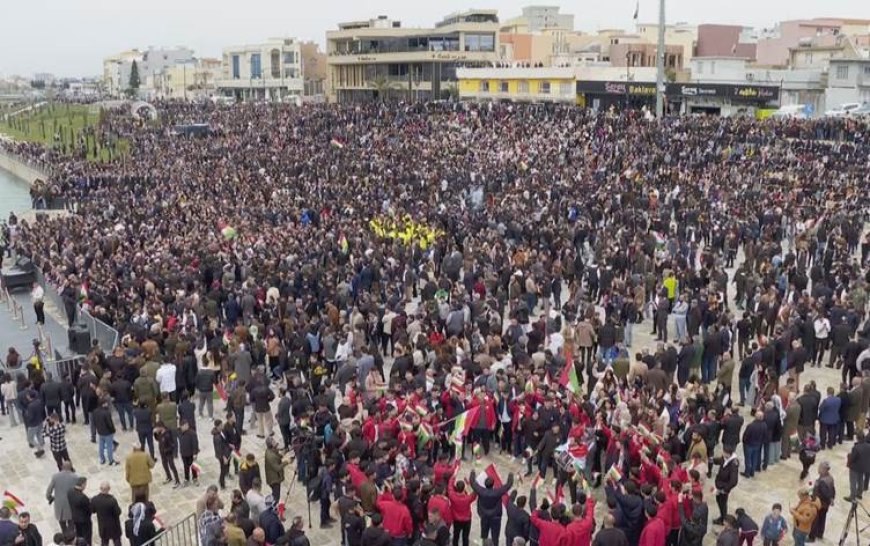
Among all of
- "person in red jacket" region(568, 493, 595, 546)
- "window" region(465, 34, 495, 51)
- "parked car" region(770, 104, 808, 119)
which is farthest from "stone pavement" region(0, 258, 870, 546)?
"window" region(465, 34, 495, 51)

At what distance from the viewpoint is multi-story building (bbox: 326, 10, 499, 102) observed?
69.7 m

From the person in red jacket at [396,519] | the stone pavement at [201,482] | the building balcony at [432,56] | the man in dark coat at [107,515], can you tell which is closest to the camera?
the person in red jacket at [396,519]

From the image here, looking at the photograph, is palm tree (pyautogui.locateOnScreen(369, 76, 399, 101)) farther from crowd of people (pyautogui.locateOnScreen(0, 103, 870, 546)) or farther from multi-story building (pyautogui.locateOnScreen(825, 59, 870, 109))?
crowd of people (pyautogui.locateOnScreen(0, 103, 870, 546))

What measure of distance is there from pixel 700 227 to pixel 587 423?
1407 centimetres

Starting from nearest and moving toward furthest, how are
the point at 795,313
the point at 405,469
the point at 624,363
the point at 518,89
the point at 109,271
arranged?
the point at 405,469 < the point at 624,363 < the point at 795,313 < the point at 109,271 < the point at 518,89


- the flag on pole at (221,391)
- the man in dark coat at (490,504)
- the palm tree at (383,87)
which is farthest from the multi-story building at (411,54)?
the man in dark coat at (490,504)

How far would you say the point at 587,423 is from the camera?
38.0ft

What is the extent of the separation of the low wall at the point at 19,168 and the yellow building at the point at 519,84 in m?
28.8

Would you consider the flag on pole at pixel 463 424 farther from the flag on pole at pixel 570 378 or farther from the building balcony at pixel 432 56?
the building balcony at pixel 432 56

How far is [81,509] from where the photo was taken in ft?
33.5

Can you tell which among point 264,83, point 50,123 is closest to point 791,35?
point 264,83

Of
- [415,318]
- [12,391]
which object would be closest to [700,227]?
[415,318]

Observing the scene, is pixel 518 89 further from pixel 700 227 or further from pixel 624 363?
pixel 624 363

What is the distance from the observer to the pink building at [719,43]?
72.1 metres
